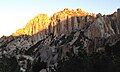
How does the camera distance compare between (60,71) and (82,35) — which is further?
(82,35)

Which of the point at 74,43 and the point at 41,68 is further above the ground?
the point at 74,43

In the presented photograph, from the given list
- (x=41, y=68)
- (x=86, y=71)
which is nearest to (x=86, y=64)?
(x=86, y=71)

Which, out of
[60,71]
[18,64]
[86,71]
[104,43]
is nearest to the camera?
[86,71]

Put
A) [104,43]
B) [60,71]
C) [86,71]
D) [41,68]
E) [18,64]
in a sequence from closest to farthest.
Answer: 1. [86,71]
2. [60,71]
3. [104,43]
4. [41,68]
5. [18,64]

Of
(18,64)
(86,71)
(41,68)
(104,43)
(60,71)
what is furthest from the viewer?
(18,64)

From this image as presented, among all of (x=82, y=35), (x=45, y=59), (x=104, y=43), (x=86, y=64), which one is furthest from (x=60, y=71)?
(x=82, y=35)

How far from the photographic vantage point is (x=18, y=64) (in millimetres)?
180875

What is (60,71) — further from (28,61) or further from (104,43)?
(28,61)

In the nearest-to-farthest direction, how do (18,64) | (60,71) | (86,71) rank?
(86,71) → (60,71) → (18,64)

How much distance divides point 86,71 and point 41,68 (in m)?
63.8

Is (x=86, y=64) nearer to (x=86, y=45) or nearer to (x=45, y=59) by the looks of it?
(x=86, y=45)

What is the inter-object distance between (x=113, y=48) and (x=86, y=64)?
26.7 m

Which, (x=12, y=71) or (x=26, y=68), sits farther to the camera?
(x=26, y=68)

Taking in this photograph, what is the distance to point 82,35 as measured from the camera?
18912 centimetres
